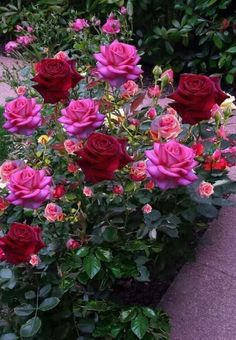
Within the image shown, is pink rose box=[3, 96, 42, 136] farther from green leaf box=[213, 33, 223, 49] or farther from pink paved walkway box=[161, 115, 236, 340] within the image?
green leaf box=[213, 33, 223, 49]

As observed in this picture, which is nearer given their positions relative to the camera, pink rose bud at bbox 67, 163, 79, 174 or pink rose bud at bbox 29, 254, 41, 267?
pink rose bud at bbox 29, 254, 41, 267

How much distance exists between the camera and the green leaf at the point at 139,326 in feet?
6.28

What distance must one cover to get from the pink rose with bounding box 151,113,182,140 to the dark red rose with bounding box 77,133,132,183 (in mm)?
288

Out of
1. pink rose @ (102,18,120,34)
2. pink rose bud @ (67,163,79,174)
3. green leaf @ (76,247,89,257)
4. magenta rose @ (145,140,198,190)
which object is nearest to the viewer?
magenta rose @ (145,140,198,190)

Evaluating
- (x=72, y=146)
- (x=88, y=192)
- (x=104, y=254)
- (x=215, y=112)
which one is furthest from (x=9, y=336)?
(x=215, y=112)

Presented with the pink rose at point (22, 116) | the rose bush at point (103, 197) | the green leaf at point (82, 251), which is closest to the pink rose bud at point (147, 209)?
the rose bush at point (103, 197)

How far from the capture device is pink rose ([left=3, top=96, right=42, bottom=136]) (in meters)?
2.01

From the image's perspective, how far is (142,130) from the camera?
93.9 inches

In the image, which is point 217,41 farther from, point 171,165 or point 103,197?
point 171,165

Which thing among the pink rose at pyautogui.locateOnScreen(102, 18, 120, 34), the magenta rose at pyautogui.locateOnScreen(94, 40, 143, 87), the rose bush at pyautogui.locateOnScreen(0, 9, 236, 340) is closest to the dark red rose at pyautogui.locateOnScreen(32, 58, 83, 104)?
the rose bush at pyautogui.locateOnScreen(0, 9, 236, 340)

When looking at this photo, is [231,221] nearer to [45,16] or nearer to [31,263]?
[31,263]

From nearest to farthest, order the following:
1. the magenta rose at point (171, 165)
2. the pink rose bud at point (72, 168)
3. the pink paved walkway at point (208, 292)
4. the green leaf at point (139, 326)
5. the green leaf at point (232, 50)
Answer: the magenta rose at point (171, 165) → the green leaf at point (139, 326) → the pink rose bud at point (72, 168) → the pink paved walkway at point (208, 292) → the green leaf at point (232, 50)

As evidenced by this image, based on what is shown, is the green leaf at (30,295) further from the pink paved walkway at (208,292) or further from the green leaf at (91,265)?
the pink paved walkway at (208,292)

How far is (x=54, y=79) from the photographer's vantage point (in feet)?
6.45
